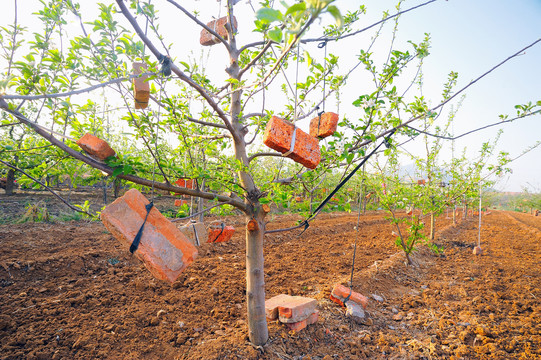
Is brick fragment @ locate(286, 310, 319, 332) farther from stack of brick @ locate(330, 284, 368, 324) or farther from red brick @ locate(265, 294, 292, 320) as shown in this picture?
stack of brick @ locate(330, 284, 368, 324)

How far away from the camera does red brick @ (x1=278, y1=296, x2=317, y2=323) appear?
9.72 feet

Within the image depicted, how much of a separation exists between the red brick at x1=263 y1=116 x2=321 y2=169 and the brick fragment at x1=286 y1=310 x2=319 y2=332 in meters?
2.15

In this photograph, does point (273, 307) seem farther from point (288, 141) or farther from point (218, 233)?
point (288, 141)

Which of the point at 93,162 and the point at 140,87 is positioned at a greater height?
the point at 140,87

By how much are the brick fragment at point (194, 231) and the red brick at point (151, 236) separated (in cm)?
120

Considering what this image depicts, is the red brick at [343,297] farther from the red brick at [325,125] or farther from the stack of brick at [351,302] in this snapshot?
the red brick at [325,125]

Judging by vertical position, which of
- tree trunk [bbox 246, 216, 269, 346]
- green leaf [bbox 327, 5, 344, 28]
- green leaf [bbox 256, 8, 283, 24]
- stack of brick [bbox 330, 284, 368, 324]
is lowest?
stack of brick [bbox 330, 284, 368, 324]

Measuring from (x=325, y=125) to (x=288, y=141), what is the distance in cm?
45

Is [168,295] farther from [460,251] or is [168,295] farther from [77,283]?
[460,251]

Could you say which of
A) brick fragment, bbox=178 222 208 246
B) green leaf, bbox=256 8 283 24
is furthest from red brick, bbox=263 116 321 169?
brick fragment, bbox=178 222 208 246

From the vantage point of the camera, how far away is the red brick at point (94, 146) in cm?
165

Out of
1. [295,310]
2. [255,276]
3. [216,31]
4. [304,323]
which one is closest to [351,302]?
[304,323]

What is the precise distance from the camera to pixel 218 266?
5.09 meters

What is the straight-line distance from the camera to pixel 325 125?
1828 millimetres
